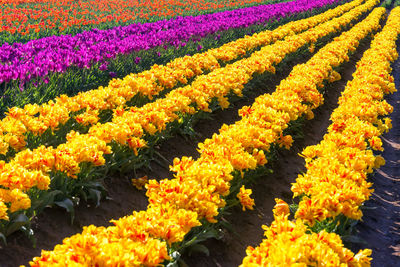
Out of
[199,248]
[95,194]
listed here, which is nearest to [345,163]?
[199,248]

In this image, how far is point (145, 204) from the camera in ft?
18.7

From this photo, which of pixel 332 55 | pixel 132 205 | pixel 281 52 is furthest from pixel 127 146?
pixel 332 55

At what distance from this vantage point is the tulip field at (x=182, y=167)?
3.48 meters

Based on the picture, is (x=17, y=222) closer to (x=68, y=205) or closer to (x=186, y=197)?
(x=68, y=205)

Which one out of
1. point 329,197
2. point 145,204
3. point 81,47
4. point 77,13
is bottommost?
point 145,204

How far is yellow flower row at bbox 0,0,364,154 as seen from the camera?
5.15 m

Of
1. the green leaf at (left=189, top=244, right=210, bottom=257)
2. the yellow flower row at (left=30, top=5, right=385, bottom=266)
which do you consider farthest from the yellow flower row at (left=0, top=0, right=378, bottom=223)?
the green leaf at (left=189, top=244, right=210, bottom=257)

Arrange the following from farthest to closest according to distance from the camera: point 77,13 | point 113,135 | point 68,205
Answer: point 77,13, point 113,135, point 68,205

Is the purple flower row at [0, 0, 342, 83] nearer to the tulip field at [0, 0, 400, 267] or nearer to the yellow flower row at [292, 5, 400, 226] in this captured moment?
the tulip field at [0, 0, 400, 267]

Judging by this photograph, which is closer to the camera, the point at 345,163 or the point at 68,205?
the point at 68,205

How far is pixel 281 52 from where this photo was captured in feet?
44.0

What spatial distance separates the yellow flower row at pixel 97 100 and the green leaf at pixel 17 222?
3.34ft

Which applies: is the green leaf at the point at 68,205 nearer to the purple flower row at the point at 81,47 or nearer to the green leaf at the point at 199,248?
the green leaf at the point at 199,248

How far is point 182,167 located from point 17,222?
179 centimetres
